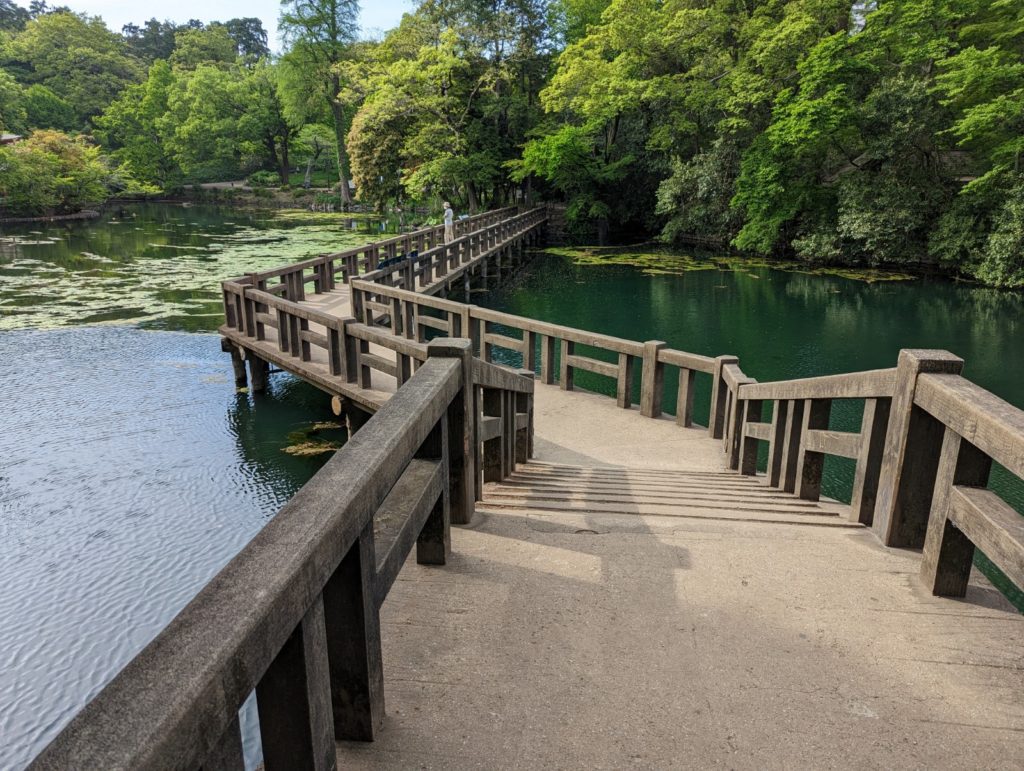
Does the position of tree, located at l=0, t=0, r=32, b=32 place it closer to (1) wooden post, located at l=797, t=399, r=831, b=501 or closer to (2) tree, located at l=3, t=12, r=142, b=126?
(2) tree, located at l=3, t=12, r=142, b=126

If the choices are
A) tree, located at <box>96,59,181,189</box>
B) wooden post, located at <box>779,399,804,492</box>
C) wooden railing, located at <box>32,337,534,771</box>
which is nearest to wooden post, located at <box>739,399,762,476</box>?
wooden post, located at <box>779,399,804,492</box>

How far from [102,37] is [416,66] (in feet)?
210

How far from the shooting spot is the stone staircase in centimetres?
371

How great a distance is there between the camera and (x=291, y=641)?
1.28 meters

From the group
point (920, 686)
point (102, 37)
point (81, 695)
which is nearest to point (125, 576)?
point (81, 695)

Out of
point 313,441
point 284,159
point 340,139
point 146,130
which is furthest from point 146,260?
point 146,130

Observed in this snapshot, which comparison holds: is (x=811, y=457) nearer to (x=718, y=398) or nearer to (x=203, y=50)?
(x=718, y=398)

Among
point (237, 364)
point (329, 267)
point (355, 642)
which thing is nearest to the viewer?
point (355, 642)

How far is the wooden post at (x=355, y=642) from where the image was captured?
5.25 ft

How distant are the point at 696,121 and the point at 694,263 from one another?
7.35 metres

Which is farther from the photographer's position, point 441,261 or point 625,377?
point 441,261

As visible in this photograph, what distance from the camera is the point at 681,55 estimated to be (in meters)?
29.6

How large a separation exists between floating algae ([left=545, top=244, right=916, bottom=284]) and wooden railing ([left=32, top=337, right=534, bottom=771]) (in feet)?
81.2

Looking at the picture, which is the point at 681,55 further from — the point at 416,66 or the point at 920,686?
the point at 920,686
